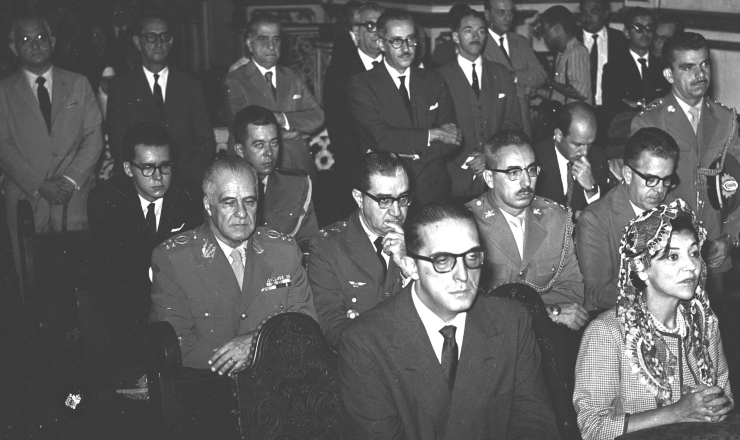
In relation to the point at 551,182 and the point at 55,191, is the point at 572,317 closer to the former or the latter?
the point at 551,182

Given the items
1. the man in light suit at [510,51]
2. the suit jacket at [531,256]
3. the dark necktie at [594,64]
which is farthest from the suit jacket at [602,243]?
the dark necktie at [594,64]

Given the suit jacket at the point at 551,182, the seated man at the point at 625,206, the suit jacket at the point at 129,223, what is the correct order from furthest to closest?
1. the suit jacket at the point at 551,182
2. the suit jacket at the point at 129,223
3. the seated man at the point at 625,206

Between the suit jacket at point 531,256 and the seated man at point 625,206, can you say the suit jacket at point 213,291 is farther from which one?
the seated man at point 625,206

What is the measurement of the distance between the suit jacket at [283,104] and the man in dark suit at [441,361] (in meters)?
3.32

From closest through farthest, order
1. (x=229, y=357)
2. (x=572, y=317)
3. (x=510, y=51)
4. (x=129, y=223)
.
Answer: (x=229, y=357) → (x=572, y=317) → (x=129, y=223) → (x=510, y=51)

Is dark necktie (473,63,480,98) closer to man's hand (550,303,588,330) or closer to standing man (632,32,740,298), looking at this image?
standing man (632,32,740,298)

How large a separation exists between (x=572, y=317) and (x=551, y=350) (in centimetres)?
53

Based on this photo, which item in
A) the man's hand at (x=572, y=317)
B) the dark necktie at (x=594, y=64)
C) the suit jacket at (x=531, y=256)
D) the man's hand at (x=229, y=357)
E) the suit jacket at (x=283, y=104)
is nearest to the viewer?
the man's hand at (x=229, y=357)

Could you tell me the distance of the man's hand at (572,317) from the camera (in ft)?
12.0

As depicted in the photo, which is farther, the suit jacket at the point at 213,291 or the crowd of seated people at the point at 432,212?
the suit jacket at the point at 213,291

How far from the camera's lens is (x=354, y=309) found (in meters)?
3.72

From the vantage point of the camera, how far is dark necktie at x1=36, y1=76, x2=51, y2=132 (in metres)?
5.69

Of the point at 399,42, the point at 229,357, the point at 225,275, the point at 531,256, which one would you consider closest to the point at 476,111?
the point at 399,42

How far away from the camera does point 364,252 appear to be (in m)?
3.75
